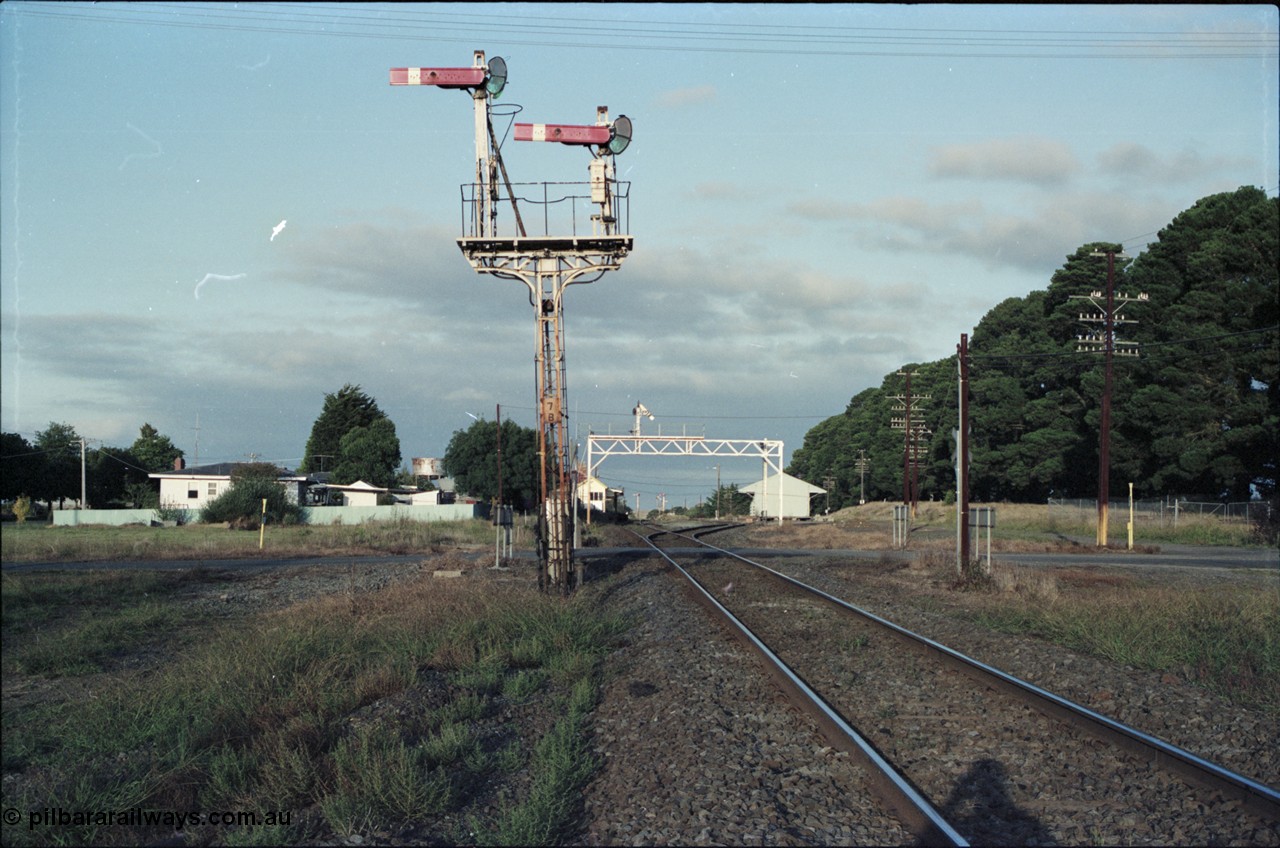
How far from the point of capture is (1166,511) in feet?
171

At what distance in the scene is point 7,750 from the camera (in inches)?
307

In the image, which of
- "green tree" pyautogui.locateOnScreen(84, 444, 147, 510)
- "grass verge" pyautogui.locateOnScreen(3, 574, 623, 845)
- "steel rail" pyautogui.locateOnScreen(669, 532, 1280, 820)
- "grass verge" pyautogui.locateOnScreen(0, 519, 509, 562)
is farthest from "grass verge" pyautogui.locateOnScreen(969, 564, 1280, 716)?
"green tree" pyautogui.locateOnScreen(84, 444, 147, 510)

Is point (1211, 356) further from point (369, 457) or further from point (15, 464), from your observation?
point (369, 457)

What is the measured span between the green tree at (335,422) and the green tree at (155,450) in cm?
3451

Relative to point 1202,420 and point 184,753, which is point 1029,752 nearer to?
point 184,753

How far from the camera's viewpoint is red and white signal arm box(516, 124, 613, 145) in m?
17.6

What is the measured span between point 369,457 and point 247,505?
1920 inches

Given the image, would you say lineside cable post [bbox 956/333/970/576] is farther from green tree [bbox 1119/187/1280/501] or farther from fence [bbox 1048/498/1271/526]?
fence [bbox 1048/498/1271/526]

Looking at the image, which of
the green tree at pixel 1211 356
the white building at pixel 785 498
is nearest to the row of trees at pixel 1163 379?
the green tree at pixel 1211 356

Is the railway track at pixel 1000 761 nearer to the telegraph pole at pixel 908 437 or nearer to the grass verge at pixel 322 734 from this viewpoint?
the grass verge at pixel 322 734

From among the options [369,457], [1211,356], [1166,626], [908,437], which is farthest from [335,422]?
[1166,626]

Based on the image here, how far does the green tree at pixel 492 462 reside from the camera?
86500mm

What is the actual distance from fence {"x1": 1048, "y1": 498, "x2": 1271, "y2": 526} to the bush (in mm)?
43336

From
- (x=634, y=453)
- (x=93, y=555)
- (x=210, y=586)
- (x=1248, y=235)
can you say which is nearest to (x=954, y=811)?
(x=210, y=586)
